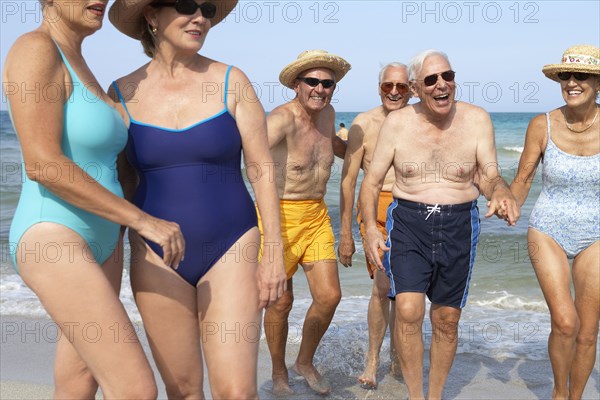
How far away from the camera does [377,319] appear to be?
250 inches

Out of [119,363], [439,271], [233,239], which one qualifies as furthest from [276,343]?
[119,363]

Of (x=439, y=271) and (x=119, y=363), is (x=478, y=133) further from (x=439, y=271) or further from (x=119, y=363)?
(x=119, y=363)

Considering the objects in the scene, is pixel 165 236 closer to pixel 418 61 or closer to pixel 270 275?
pixel 270 275

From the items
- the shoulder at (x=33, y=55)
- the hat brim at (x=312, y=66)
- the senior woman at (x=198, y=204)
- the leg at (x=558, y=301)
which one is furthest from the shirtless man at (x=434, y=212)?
the shoulder at (x=33, y=55)

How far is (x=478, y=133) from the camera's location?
502cm

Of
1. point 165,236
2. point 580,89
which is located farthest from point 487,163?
point 165,236

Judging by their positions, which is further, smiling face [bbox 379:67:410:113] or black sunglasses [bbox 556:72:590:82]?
smiling face [bbox 379:67:410:113]

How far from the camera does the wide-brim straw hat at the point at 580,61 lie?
5.00 meters

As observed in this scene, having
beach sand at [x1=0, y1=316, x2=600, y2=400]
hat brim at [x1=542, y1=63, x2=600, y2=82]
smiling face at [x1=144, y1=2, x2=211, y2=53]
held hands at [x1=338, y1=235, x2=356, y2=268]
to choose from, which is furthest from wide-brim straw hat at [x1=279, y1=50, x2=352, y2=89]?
smiling face at [x1=144, y1=2, x2=211, y2=53]

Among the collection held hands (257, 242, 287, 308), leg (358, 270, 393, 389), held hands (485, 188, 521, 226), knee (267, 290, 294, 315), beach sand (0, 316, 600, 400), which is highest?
held hands (257, 242, 287, 308)

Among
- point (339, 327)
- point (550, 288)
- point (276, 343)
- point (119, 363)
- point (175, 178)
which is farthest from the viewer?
point (339, 327)

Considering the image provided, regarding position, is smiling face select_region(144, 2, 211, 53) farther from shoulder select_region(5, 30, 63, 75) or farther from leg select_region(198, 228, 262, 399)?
leg select_region(198, 228, 262, 399)

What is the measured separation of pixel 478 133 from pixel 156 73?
224 centimetres

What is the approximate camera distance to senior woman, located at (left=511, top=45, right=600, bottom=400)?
498cm
